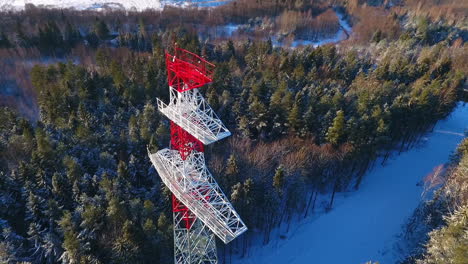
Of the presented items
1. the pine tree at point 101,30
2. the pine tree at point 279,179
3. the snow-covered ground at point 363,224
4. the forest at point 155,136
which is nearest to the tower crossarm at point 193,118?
the forest at point 155,136

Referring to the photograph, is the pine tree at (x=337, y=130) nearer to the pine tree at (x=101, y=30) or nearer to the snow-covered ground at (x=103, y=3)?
the pine tree at (x=101, y=30)

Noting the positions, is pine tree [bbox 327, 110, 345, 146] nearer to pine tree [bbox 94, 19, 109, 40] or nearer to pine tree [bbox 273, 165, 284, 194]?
pine tree [bbox 273, 165, 284, 194]

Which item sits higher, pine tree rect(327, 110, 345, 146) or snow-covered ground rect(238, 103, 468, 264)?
pine tree rect(327, 110, 345, 146)

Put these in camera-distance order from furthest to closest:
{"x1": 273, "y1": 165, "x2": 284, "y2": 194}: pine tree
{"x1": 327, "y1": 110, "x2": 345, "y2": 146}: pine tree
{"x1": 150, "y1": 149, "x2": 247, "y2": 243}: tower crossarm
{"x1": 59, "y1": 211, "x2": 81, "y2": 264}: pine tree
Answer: {"x1": 327, "y1": 110, "x2": 345, "y2": 146}: pine tree, {"x1": 273, "y1": 165, "x2": 284, "y2": 194}: pine tree, {"x1": 59, "y1": 211, "x2": 81, "y2": 264}: pine tree, {"x1": 150, "y1": 149, "x2": 247, "y2": 243}: tower crossarm

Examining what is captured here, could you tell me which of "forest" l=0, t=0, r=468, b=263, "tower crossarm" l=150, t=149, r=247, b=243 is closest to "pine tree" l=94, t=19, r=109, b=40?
"forest" l=0, t=0, r=468, b=263

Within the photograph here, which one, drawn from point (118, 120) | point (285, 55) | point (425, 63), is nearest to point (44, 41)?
point (118, 120)

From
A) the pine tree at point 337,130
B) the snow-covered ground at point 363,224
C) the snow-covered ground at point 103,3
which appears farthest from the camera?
the snow-covered ground at point 103,3
